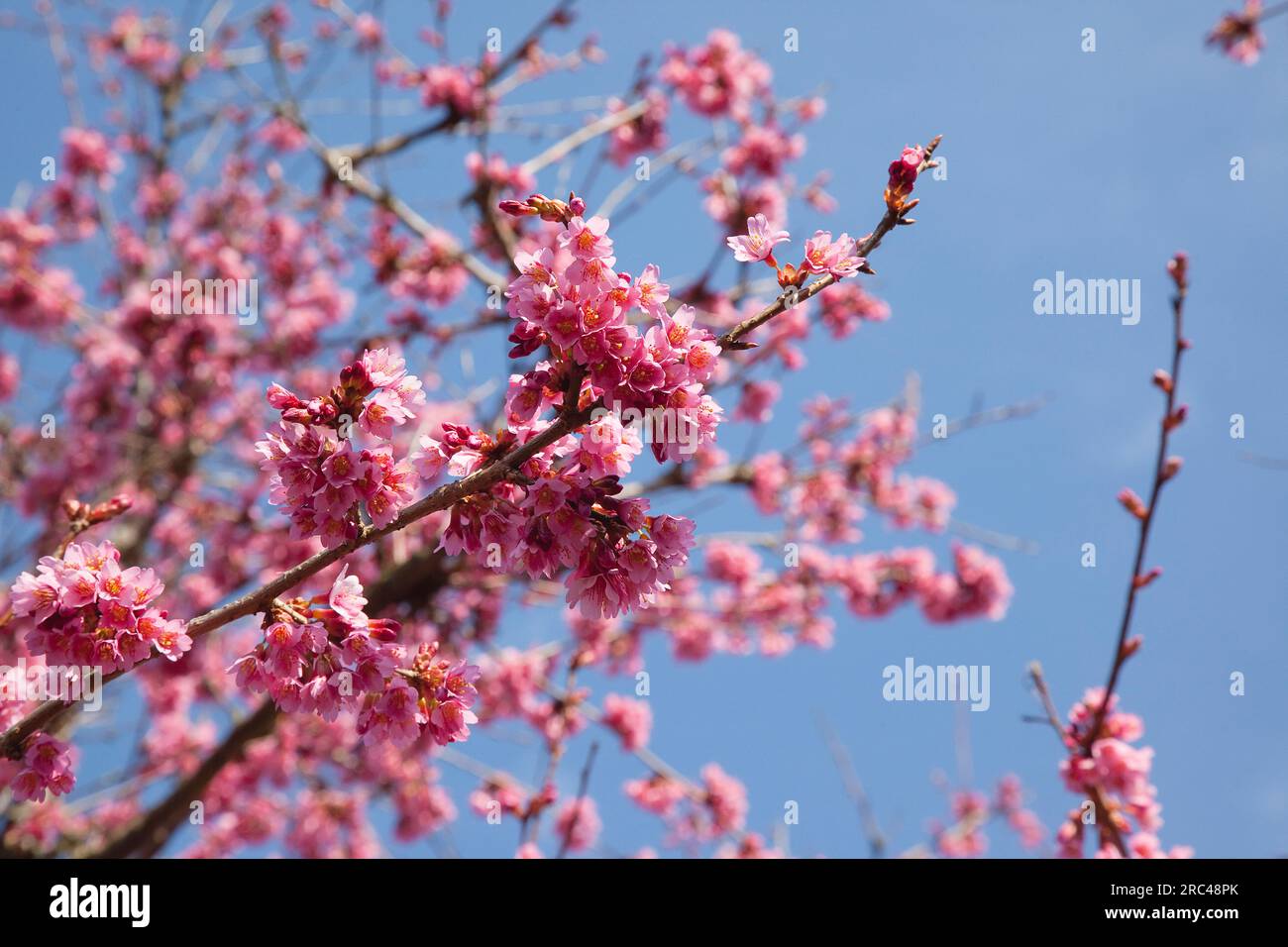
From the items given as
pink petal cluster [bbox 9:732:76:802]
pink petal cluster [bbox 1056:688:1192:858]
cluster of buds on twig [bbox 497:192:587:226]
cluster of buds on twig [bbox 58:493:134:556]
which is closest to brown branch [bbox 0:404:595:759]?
pink petal cluster [bbox 9:732:76:802]

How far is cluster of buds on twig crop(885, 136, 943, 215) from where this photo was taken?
2.10 m

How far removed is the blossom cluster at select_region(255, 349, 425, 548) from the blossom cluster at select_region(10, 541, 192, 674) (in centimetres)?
43

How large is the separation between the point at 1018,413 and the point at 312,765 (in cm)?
752

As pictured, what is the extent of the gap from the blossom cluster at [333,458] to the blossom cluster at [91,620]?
43 centimetres

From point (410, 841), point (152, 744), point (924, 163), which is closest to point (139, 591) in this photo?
point (924, 163)

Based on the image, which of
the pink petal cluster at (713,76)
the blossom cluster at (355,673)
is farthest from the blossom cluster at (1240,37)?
the blossom cluster at (355,673)

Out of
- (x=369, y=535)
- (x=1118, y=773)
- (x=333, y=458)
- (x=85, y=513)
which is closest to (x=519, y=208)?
(x=333, y=458)

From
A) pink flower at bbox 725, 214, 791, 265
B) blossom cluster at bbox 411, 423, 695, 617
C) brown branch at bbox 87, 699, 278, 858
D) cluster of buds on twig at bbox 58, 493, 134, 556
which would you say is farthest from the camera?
brown branch at bbox 87, 699, 278, 858

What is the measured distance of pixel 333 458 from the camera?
2.13 m

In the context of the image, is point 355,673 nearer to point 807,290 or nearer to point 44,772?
point 44,772

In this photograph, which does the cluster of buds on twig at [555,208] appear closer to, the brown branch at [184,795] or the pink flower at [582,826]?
the brown branch at [184,795]

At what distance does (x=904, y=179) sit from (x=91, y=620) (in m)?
2.36

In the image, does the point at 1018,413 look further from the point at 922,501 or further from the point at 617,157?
the point at 617,157

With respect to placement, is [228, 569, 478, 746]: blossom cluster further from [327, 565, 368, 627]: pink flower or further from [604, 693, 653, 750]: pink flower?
[604, 693, 653, 750]: pink flower
